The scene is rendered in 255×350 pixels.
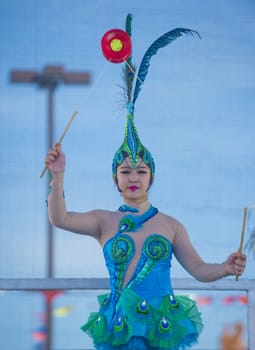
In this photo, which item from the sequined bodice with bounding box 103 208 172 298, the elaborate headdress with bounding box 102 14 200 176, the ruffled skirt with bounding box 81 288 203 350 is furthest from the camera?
the elaborate headdress with bounding box 102 14 200 176

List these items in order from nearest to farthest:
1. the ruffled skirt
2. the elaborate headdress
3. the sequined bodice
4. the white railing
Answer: the ruffled skirt
the sequined bodice
the elaborate headdress
the white railing

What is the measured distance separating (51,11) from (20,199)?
0.76m

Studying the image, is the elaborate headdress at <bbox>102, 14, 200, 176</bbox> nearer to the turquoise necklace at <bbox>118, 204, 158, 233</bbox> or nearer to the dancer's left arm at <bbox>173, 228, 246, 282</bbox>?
the turquoise necklace at <bbox>118, 204, 158, 233</bbox>

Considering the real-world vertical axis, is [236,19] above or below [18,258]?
above

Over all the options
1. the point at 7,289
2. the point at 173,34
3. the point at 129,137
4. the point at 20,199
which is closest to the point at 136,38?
the point at 173,34

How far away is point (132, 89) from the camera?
4.21m

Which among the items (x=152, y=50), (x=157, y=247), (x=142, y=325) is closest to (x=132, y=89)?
(x=152, y=50)

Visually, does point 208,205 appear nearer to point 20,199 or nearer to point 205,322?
point 205,322

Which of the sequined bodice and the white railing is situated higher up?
the sequined bodice

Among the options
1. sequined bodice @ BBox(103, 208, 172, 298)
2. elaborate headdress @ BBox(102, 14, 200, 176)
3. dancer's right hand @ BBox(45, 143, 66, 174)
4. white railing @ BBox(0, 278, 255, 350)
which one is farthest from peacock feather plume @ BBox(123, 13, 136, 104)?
white railing @ BBox(0, 278, 255, 350)

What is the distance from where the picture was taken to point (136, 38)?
445cm

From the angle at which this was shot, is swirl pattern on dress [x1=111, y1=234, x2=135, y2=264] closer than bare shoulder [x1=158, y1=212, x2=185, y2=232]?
Yes

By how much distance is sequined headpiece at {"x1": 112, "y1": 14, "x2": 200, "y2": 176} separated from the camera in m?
4.14

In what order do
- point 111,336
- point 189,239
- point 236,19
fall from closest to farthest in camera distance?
point 111,336 < point 189,239 < point 236,19
